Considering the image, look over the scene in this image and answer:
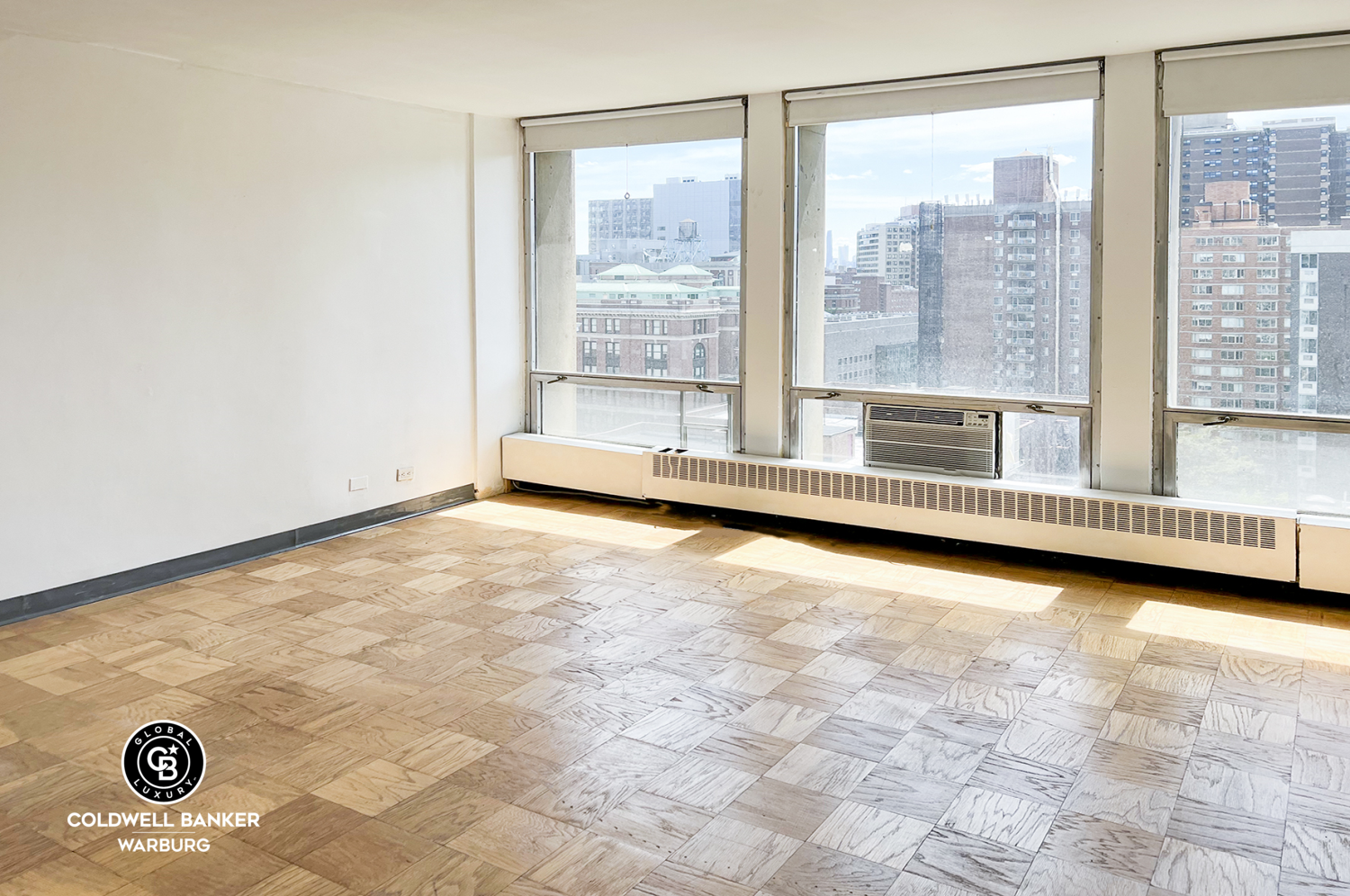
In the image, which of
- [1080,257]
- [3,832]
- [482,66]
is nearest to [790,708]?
[3,832]

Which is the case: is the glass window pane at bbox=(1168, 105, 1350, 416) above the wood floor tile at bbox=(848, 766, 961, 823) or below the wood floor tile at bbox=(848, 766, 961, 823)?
above

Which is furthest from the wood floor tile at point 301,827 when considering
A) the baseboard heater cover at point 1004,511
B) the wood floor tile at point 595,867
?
the baseboard heater cover at point 1004,511

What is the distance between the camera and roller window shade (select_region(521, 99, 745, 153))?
21.6 ft

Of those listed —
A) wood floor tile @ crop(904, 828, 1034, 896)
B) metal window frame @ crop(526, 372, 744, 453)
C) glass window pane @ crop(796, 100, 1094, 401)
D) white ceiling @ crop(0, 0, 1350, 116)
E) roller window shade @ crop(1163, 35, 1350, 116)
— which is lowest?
wood floor tile @ crop(904, 828, 1034, 896)

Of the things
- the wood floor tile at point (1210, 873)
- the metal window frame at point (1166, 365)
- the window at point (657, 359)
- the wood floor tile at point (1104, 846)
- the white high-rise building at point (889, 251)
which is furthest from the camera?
the window at point (657, 359)

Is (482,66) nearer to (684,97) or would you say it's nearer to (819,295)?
(684,97)

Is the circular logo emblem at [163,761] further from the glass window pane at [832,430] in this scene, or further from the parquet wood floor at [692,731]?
the glass window pane at [832,430]

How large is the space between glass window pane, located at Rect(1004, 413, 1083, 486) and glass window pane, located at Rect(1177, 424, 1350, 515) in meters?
0.54

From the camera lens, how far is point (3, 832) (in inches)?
115

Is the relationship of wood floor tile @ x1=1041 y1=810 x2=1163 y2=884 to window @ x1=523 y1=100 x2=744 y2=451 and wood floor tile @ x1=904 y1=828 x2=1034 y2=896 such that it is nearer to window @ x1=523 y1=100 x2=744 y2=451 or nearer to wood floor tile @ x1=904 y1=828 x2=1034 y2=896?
wood floor tile @ x1=904 y1=828 x2=1034 y2=896

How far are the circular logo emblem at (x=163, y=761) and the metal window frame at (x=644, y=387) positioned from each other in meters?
4.00

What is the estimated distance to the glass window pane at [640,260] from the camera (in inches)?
270

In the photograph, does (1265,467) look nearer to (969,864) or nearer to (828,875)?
(969,864)

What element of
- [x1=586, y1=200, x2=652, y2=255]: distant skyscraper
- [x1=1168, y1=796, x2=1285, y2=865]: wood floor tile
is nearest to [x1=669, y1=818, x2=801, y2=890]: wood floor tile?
[x1=1168, y1=796, x2=1285, y2=865]: wood floor tile
